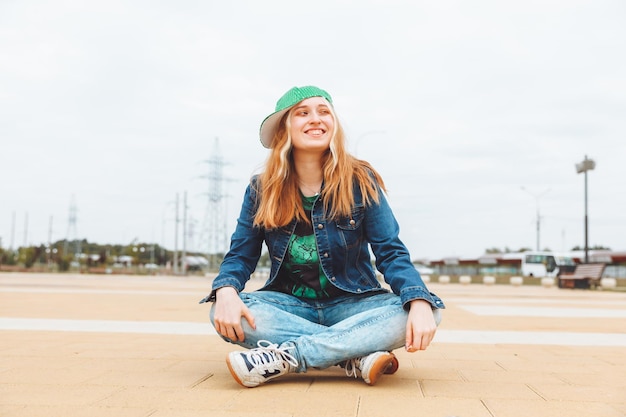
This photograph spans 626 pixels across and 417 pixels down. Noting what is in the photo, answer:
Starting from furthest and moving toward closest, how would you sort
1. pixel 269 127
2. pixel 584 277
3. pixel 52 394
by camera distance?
pixel 584 277
pixel 269 127
pixel 52 394

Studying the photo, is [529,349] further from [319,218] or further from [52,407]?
[52,407]

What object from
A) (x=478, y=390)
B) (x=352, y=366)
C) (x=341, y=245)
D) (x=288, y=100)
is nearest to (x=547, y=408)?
(x=478, y=390)

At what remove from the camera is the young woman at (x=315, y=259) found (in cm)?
286

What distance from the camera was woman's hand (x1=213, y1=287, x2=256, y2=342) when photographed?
9.48 feet

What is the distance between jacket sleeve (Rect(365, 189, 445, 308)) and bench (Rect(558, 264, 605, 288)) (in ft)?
65.6

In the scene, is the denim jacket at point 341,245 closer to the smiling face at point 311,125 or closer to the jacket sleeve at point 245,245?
the jacket sleeve at point 245,245

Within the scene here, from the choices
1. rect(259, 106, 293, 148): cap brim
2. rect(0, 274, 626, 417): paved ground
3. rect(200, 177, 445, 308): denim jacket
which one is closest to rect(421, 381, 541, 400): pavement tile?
rect(0, 274, 626, 417): paved ground

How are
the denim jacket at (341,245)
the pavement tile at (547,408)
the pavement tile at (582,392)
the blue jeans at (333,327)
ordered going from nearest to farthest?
1. the pavement tile at (547,408)
2. the pavement tile at (582,392)
3. the blue jeans at (333,327)
4. the denim jacket at (341,245)

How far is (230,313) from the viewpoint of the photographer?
2.89 m

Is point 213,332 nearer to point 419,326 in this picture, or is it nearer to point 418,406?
point 419,326

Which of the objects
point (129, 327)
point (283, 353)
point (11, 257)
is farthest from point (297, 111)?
point (11, 257)

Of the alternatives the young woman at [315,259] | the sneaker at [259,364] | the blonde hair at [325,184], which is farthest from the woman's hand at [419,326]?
the blonde hair at [325,184]

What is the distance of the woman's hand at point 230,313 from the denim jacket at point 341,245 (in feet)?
0.35

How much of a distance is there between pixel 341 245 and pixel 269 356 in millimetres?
731
